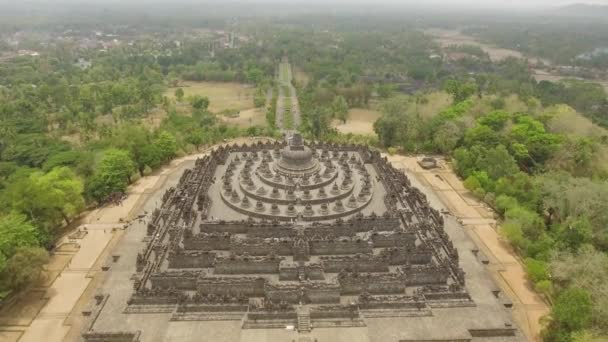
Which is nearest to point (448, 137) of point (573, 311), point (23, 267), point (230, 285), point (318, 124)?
point (318, 124)

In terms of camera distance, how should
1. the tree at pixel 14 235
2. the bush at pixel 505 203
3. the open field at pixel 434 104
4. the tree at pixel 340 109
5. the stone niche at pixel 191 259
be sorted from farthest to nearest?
the tree at pixel 340 109 < the open field at pixel 434 104 < the bush at pixel 505 203 < the stone niche at pixel 191 259 < the tree at pixel 14 235

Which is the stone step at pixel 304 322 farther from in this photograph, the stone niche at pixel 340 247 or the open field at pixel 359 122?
the open field at pixel 359 122

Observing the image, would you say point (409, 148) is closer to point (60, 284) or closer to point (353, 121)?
point (353, 121)

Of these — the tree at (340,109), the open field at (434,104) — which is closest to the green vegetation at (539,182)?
the open field at (434,104)

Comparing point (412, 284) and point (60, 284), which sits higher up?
point (412, 284)

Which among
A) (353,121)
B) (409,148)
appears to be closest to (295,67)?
(353,121)

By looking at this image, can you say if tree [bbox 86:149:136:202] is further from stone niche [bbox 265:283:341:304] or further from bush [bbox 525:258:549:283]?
bush [bbox 525:258:549:283]

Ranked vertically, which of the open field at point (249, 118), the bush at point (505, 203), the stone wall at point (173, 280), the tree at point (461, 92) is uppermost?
the tree at point (461, 92)
